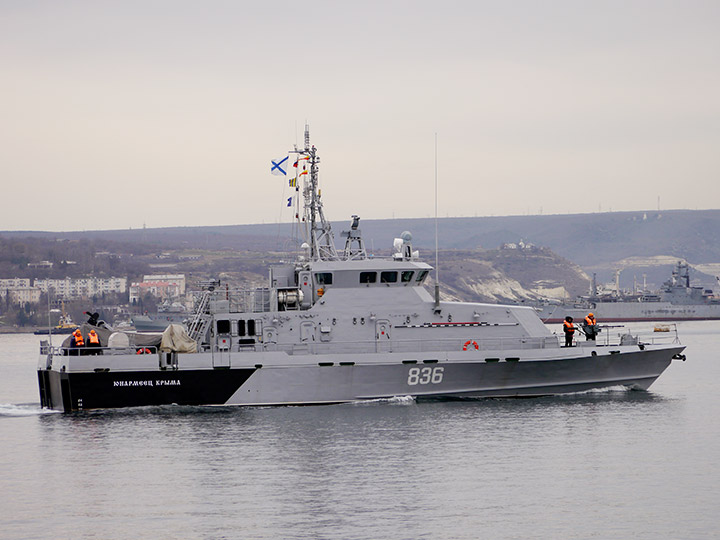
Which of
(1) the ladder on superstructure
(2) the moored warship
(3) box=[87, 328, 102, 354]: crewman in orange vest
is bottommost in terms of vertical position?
(2) the moored warship

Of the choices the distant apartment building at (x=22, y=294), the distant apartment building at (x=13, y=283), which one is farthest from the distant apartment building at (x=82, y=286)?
the distant apartment building at (x=13, y=283)

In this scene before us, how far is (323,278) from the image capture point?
28.1 meters

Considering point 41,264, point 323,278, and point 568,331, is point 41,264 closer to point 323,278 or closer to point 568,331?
point 323,278

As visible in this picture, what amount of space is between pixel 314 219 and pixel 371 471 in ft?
36.3

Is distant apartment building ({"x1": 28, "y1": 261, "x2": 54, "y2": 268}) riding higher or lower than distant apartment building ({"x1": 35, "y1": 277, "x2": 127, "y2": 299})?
higher

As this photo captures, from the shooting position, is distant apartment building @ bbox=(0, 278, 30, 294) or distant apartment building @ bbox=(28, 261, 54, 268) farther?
distant apartment building @ bbox=(28, 261, 54, 268)

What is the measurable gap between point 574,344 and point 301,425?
875cm

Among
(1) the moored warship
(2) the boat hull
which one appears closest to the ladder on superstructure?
(2) the boat hull

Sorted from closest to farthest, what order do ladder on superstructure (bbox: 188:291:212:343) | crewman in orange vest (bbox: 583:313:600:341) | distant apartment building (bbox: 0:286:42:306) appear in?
ladder on superstructure (bbox: 188:291:212:343) → crewman in orange vest (bbox: 583:313:600:341) → distant apartment building (bbox: 0:286:42:306)

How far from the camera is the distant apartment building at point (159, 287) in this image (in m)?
139

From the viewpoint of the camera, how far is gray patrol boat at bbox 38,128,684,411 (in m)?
27.2

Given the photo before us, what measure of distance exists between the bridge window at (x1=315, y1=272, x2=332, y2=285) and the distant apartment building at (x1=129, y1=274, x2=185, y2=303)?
110 meters

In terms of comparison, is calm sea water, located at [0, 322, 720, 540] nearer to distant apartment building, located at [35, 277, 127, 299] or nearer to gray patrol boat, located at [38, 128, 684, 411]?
gray patrol boat, located at [38, 128, 684, 411]

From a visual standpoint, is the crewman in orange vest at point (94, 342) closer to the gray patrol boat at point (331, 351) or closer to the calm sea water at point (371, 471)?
the gray patrol boat at point (331, 351)
